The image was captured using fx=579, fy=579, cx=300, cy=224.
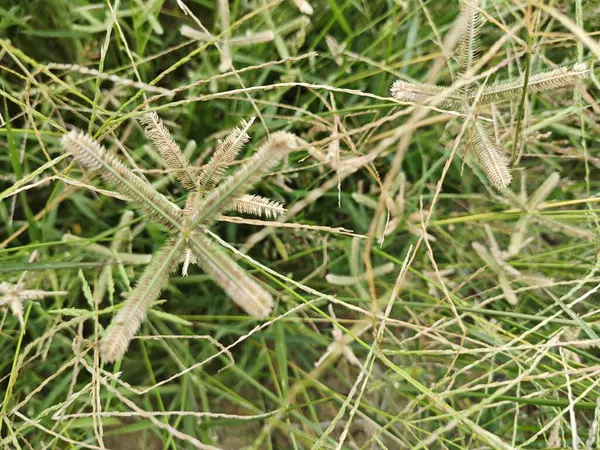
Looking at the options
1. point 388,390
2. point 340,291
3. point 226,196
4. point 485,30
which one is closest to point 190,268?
point 340,291

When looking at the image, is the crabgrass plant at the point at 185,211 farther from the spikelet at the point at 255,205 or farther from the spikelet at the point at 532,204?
the spikelet at the point at 532,204

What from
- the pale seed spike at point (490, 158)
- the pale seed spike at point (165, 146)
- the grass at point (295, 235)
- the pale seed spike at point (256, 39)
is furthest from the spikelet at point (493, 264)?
the pale seed spike at point (165, 146)

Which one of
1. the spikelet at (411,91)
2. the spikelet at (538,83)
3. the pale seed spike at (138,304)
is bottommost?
the spikelet at (538,83)

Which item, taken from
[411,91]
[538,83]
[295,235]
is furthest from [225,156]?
[295,235]

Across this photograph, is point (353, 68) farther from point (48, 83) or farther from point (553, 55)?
point (48, 83)

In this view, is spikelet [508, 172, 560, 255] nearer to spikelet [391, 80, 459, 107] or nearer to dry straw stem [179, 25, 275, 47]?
spikelet [391, 80, 459, 107]

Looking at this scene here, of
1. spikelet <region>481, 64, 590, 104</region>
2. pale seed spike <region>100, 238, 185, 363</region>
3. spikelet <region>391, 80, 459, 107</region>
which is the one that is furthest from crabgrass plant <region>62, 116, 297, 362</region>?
spikelet <region>481, 64, 590, 104</region>
